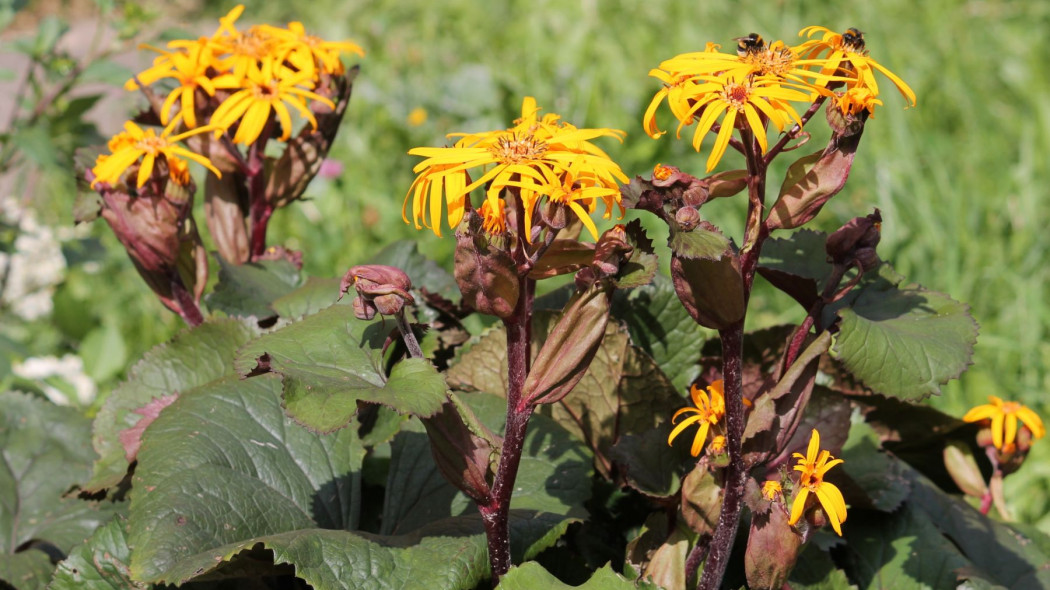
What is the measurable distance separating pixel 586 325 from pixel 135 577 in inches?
22.6

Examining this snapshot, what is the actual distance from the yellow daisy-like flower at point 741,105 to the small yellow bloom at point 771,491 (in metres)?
0.39

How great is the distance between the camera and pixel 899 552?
1.59 m

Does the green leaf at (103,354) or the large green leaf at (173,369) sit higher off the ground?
the large green leaf at (173,369)

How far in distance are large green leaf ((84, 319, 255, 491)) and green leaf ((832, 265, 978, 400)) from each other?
940 mm

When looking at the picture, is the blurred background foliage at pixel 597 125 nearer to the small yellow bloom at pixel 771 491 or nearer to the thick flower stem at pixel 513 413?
the small yellow bloom at pixel 771 491

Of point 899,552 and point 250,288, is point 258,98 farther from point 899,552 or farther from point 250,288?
point 899,552

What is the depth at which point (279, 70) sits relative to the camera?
1.59 m

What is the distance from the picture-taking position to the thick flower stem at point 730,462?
1.19 metres

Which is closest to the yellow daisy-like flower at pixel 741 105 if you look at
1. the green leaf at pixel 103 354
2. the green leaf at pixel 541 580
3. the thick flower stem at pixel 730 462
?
the thick flower stem at pixel 730 462

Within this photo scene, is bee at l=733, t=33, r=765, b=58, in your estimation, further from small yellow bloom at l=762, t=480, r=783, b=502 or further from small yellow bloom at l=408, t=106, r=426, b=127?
small yellow bloom at l=408, t=106, r=426, b=127

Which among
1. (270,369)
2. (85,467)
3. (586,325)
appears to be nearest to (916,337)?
(586,325)

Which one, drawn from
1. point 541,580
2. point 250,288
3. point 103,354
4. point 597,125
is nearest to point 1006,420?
point 541,580

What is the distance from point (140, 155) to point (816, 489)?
107 cm

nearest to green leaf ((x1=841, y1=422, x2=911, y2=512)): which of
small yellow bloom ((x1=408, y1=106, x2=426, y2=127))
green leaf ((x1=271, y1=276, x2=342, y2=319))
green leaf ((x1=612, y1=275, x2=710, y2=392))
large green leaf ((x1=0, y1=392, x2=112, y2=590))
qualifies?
green leaf ((x1=612, y1=275, x2=710, y2=392))
